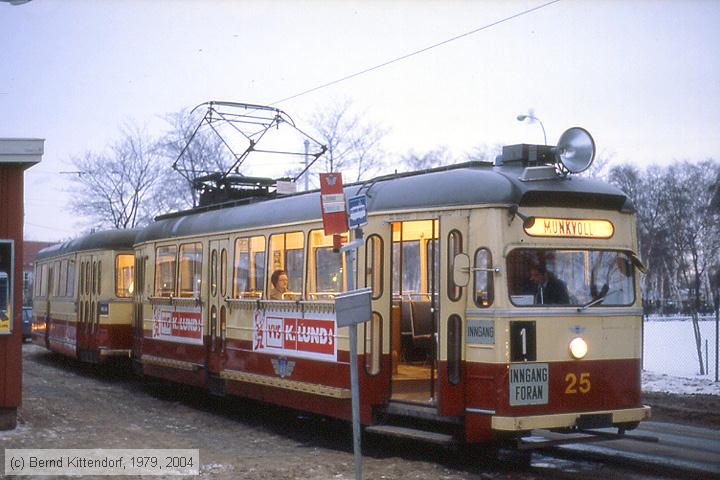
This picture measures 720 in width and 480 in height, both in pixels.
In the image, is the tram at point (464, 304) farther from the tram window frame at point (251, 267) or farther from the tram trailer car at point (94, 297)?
the tram trailer car at point (94, 297)

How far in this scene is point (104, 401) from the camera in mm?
15664

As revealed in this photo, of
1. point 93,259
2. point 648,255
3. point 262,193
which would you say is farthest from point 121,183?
point 648,255

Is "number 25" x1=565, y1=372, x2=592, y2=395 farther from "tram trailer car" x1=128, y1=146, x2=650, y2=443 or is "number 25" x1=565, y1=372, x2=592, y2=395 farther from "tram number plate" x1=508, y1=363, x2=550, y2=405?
"tram number plate" x1=508, y1=363, x2=550, y2=405

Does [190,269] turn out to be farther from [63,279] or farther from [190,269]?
[63,279]

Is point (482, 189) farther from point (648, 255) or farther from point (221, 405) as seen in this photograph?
point (648, 255)

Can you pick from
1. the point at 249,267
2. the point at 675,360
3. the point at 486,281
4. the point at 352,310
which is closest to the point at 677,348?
the point at 675,360

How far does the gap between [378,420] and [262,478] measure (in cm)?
201

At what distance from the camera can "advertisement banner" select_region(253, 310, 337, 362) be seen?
451 inches

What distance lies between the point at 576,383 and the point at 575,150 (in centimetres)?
250

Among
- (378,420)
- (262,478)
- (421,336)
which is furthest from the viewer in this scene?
(421,336)

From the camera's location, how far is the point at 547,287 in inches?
381

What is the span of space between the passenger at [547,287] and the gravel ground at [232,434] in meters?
1.77

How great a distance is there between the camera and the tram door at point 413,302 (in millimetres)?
11250

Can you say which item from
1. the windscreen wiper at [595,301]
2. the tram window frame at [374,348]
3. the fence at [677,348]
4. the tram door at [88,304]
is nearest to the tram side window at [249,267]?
the tram window frame at [374,348]
